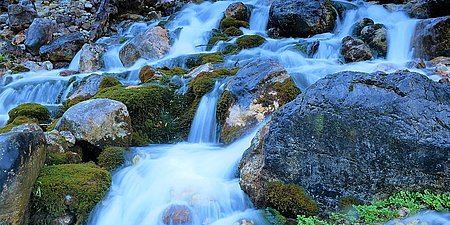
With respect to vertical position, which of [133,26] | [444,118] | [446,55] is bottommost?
[133,26]

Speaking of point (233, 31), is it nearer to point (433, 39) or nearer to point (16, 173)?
point (433, 39)

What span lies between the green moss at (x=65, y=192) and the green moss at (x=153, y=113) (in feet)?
5.60

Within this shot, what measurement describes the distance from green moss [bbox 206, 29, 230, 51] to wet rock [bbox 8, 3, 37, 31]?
8.07 m

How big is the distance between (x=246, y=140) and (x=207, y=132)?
104 cm

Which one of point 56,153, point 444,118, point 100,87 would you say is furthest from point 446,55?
point 56,153

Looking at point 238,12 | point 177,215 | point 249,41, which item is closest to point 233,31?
point 238,12

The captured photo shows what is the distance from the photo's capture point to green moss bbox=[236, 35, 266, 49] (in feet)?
38.6

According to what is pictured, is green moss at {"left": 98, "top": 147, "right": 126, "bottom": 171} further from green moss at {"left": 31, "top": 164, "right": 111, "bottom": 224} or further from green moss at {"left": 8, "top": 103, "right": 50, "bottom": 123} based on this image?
green moss at {"left": 8, "top": 103, "right": 50, "bottom": 123}

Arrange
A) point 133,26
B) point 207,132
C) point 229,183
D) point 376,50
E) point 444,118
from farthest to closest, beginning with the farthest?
1. point 133,26
2. point 376,50
3. point 207,132
4. point 229,183
5. point 444,118

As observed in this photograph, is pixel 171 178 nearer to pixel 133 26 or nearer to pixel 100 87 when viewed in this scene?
pixel 100 87

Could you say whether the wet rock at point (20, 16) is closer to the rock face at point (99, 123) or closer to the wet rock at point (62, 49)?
the wet rock at point (62, 49)

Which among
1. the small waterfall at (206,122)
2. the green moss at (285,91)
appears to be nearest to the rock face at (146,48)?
the small waterfall at (206,122)

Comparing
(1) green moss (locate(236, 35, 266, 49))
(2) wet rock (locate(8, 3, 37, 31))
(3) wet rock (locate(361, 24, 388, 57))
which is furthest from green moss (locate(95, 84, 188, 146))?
(2) wet rock (locate(8, 3, 37, 31))

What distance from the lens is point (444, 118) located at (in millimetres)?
3969
